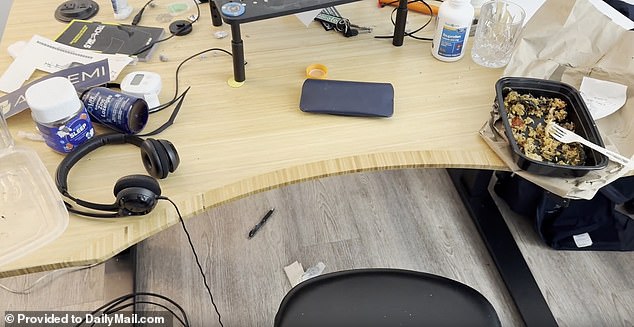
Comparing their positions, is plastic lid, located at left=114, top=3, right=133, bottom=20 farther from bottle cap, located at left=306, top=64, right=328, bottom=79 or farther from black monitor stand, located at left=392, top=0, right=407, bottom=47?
black monitor stand, located at left=392, top=0, right=407, bottom=47

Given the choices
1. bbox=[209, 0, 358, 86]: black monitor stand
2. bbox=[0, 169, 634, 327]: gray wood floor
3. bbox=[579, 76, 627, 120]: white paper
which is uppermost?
bbox=[209, 0, 358, 86]: black monitor stand

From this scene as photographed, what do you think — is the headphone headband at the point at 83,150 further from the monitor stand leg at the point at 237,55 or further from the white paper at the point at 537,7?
the white paper at the point at 537,7

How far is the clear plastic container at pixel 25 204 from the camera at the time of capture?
0.77 metres

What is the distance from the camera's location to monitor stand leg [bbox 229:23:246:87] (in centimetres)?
98

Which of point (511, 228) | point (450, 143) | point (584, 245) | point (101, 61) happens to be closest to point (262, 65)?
point (101, 61)

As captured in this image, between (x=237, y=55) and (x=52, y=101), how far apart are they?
13.7 inches

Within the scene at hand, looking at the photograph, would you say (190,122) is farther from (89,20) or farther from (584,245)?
(584,245)

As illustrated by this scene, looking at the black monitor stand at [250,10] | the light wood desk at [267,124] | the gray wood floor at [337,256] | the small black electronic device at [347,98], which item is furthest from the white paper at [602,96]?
the gray wood floor at [337,256]

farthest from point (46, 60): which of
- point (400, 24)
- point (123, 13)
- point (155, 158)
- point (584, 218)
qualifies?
point (584, 218)

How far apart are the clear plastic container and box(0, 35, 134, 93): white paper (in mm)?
145

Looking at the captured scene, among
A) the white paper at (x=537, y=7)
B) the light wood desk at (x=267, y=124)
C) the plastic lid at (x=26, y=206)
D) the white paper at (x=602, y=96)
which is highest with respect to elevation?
the white paper at (x=537, y=7)

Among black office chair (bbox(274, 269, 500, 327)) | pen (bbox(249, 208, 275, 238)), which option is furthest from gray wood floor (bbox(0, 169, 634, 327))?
black office chair (bbox(274, 269, 500, 327))

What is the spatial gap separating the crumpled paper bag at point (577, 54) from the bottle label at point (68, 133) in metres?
0.71

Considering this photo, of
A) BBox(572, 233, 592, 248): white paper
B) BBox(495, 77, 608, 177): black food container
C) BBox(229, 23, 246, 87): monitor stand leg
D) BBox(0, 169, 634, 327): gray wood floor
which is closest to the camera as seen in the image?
BBox(495, 77, 608, 177): black food container
